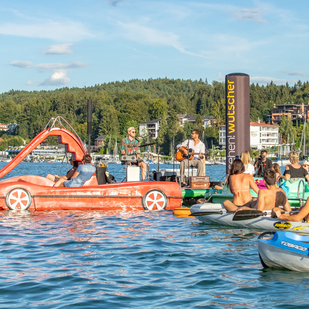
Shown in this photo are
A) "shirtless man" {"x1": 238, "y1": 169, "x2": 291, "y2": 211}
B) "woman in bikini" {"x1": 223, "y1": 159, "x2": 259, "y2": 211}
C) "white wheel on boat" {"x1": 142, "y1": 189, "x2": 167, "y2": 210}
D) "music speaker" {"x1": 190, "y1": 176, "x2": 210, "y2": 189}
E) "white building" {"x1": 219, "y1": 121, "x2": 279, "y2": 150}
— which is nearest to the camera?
"shirtless man" {"x1": 238, "y1": 169, "x2": 291, "y2": 211}

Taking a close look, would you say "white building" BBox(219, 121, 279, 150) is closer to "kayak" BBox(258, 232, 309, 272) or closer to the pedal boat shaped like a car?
the pedal boat shaped like a car

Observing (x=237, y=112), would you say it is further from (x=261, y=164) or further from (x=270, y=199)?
(x=270, y=199)

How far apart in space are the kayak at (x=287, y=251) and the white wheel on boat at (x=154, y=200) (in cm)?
678

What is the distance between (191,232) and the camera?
1080 cm

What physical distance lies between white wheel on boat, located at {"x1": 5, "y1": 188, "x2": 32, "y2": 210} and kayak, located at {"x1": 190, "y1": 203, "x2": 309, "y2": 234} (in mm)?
4445

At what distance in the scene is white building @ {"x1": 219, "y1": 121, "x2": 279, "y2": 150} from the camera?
528 ft

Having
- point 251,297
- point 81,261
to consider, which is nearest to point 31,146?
point 81,261

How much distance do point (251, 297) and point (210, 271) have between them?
1.25 metres

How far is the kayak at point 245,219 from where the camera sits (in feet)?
28.5

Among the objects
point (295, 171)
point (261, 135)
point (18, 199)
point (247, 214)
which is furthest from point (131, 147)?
point (261, 135)

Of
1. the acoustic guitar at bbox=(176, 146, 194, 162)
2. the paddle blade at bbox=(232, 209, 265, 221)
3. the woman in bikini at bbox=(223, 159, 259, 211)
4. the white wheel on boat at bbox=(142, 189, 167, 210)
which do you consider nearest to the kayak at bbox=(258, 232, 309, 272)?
the paddle blade at bbox=(232, 209, 265, 221)

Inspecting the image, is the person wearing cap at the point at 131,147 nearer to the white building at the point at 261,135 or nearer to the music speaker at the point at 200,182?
the music speaker at the point at 200,182

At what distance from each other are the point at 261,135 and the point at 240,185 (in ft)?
514

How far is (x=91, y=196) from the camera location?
13.7 meters
